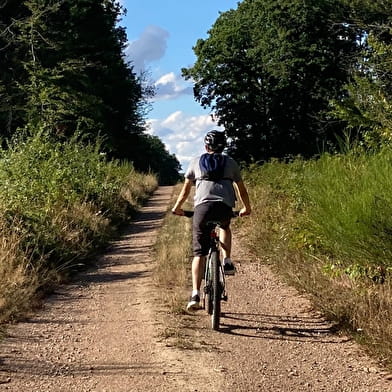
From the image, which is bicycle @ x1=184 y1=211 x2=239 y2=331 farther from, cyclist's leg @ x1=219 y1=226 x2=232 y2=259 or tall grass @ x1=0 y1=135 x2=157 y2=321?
tall grass @ x1=0 y1=135 x2=157 y2=321

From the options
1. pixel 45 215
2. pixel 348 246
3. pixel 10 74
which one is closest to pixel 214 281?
pixel 348 246

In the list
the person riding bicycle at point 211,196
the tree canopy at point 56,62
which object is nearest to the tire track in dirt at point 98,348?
the person riding bicycle at point 211,196

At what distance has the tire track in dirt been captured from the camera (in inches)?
187

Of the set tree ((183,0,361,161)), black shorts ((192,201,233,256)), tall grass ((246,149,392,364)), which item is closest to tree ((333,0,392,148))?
tall grass ((246,149,392,364))

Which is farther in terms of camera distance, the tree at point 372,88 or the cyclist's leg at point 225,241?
the tree at point 372,88

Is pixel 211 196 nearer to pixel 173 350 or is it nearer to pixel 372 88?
pixel 173 350

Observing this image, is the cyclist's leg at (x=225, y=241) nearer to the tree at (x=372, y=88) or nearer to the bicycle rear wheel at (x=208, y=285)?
the bicycle rear wheel at (x=208, y=285)

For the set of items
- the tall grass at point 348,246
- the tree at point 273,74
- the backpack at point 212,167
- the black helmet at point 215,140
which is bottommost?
the tall grass at point 348,246

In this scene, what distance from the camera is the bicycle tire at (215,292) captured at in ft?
20.3

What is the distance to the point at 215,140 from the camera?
6535 millimetres

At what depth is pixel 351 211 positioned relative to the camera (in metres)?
7.03

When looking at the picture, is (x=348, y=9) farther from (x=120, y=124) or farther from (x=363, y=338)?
(x=363, y=338)

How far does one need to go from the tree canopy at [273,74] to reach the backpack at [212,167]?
32583mm

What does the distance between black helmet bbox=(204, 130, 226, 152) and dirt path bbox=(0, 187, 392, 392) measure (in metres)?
1.91
